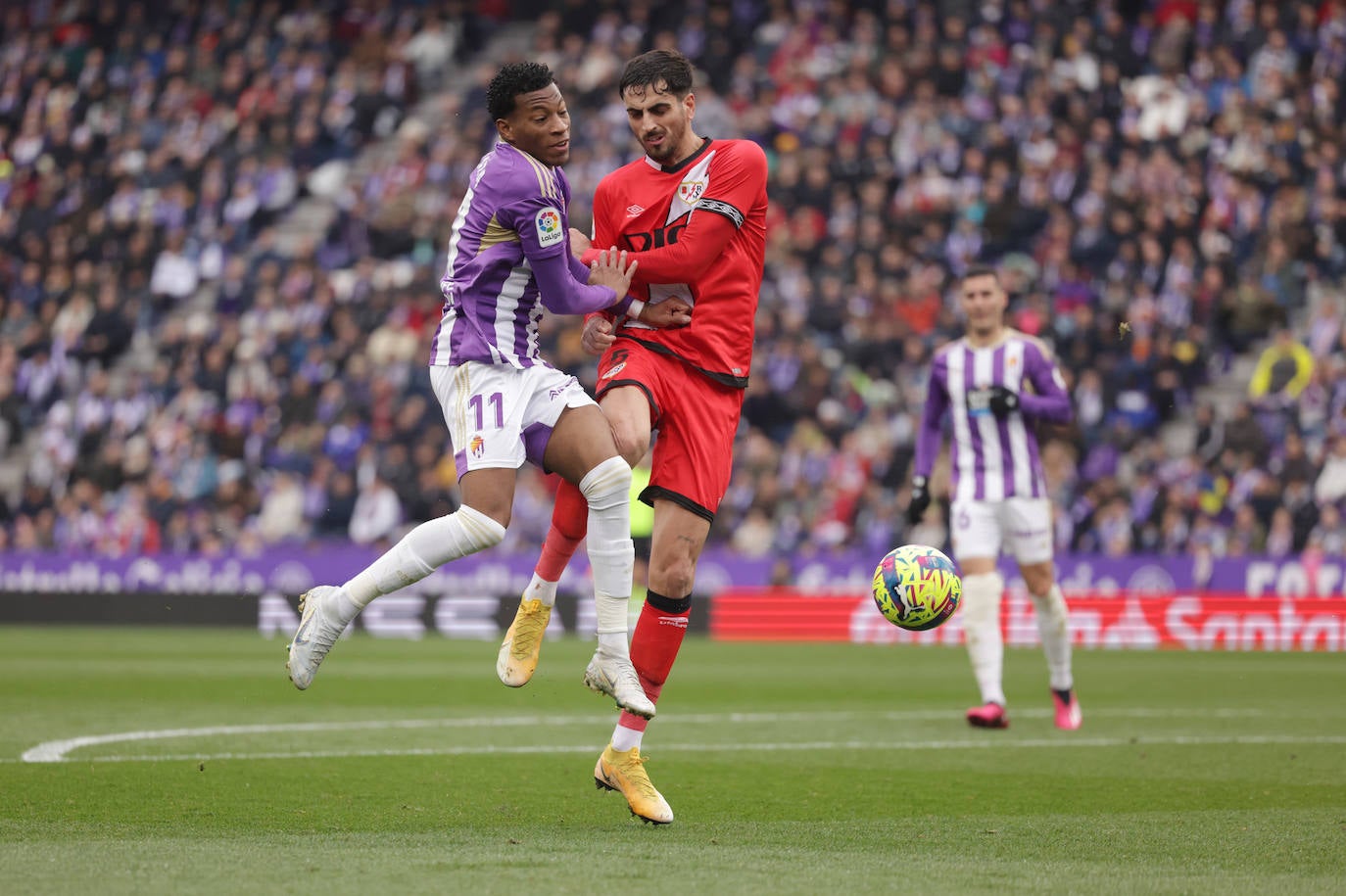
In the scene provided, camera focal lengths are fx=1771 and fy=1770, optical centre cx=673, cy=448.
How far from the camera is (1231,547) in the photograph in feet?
61.7

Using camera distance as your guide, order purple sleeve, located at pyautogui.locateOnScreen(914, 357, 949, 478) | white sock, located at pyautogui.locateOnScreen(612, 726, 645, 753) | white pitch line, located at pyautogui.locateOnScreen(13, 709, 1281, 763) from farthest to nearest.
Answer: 1. purple sleeve, located at pyautogui.locateOnScreen(914, 357, 949, 478)
2. white pitch line, located at pyautogui.locateOnScreen(13, 709, 1281, 763)
3. white sock, located at pyautogui.locateOnScreen(612, 726, 645, 753)

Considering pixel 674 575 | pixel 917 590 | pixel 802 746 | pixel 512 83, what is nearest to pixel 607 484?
pixel 674 575

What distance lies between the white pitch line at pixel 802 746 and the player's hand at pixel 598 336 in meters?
2.60

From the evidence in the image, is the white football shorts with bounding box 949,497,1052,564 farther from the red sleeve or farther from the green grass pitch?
the red sleeve

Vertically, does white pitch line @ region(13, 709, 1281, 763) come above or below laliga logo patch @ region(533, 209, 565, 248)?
below

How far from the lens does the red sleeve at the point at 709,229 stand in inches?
275

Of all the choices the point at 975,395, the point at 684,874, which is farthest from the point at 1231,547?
the point at 684,874

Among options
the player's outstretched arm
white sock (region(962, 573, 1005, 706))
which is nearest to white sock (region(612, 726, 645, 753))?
white sock (region(962, 573, 1005, 706))

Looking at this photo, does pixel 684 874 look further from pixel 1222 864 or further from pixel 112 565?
pixel 112 565

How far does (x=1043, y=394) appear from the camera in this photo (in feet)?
36.3

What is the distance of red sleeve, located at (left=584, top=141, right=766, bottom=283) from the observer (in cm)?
698

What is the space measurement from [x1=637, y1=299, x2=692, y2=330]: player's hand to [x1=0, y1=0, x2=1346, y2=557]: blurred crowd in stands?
10.3m

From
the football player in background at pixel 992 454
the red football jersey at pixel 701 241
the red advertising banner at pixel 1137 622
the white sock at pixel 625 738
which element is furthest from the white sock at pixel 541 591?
the red advertising banner at pixel 1137 622

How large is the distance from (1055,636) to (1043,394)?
4.94 feet
